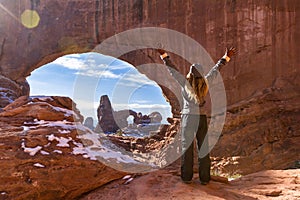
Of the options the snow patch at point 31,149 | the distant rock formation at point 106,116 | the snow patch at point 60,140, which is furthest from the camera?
the distant rock formation at point 106,116

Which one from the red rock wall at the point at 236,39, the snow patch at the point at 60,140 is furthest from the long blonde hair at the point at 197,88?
the red rock wall at the point at 236,39

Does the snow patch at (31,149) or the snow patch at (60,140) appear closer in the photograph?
→ the snow patch at (31,149)

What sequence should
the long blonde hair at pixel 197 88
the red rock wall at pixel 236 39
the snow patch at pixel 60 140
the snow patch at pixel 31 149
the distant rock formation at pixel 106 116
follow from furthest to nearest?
the distant rock formation at pixel 106 116, the red rock wall at pixel 236 39, the snow patch at pixel 60 140, the snow patch at pixel 31 149, the long blonde hair at pixel 197 88

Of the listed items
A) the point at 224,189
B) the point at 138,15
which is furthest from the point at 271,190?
the point at 138,15

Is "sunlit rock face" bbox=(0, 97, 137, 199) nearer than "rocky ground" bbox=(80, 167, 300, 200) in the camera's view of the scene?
No

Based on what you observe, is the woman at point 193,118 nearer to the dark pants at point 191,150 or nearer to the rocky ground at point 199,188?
the dark pants at point 191,150

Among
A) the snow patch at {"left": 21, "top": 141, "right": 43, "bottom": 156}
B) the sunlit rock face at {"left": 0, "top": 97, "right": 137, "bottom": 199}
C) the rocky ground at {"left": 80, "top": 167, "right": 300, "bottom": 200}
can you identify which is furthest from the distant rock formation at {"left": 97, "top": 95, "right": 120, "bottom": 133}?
the rocky ground at {"left": 80, "top": 167, "right": 300, "bottom": 200}

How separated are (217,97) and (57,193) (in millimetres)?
7605

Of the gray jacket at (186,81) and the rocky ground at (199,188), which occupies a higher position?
the gray jacket at (186,81)

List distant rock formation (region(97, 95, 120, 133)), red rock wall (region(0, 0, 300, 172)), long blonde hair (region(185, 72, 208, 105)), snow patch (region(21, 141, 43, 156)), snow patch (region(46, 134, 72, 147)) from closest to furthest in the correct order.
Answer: long blonde hair (region(185, 72, 208, 105)) < snow patch (region(21, 141, 43, 156)) < snow patch (region(46, 134, 72, 147)) < red rock wall (region(0, 0, 300, 172)) < distant rock formation (region(97, 95, 120, 133))

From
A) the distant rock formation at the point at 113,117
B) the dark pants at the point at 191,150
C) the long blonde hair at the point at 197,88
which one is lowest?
the distant rock formation at the point at 113,117

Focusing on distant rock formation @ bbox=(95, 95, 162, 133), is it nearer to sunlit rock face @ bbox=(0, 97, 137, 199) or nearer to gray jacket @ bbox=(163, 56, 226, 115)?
sunlit rock face @ bbox=(0, 97, 137, 199)

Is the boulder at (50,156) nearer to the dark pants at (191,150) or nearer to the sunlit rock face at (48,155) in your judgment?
the sunlit rock face at (48,155)

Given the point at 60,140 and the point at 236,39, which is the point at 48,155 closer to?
the point at 60,140
